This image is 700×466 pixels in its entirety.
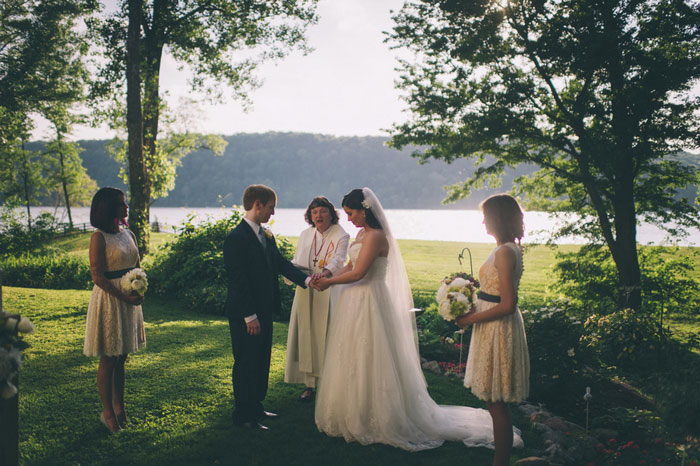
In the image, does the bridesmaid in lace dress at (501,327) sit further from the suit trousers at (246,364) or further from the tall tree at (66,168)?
the tall tree at (66,168)

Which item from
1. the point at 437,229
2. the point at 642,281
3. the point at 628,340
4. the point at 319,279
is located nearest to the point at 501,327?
the point at 319,279

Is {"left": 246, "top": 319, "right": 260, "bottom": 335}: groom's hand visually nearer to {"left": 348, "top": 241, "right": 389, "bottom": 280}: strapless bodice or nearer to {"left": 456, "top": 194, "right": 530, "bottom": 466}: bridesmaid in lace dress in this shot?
{"left": 348, "top": 241, "right": 389, "bottom": 280}: strapless bodice

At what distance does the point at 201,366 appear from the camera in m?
6.53

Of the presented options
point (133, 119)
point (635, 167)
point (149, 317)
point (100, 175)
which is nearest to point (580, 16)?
point (635, 167)

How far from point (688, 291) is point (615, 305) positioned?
1.92 meters

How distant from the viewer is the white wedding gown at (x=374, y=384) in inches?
171

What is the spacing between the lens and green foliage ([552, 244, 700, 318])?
1016 centimetres

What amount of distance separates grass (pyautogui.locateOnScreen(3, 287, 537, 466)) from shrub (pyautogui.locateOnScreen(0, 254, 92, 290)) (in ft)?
18.3

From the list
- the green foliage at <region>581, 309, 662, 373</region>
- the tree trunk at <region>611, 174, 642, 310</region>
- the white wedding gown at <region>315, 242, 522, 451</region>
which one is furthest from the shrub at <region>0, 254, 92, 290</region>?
the tree trunk at <region>611, 174, 642, 310</region>

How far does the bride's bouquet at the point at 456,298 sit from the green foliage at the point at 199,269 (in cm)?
732

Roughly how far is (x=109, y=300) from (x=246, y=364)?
1.49 metres

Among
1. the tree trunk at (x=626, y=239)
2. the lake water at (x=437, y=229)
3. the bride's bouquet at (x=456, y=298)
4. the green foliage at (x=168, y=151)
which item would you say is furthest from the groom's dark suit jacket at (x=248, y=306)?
the green foliage at (x=168, y=151)

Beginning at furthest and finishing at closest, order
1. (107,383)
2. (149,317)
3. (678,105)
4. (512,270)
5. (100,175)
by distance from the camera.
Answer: (100,175) < (149,317) < (678,105) < (107,383) < (512,270)

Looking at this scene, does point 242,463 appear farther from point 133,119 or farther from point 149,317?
point 133,119
